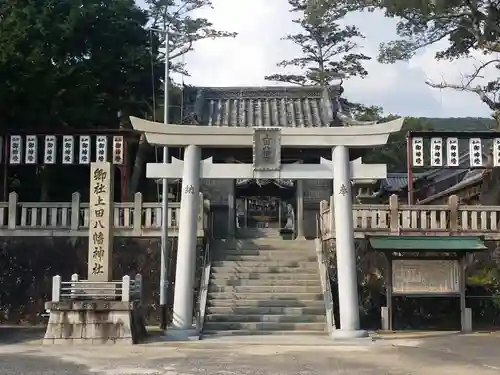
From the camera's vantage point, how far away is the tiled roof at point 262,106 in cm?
2503

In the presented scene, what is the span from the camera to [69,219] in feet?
64.3

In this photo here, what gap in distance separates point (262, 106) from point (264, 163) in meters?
10.2

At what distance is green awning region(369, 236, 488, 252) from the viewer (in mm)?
16922

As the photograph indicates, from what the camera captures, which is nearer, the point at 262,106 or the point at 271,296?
the point at 271,296

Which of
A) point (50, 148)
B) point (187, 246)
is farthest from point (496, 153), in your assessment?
point (50, 148)

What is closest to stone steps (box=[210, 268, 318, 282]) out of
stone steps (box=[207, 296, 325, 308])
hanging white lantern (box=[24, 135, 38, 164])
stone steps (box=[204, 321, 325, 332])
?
stone steps (box=[207, 296, 325, 308])

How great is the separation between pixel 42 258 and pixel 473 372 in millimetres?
13205

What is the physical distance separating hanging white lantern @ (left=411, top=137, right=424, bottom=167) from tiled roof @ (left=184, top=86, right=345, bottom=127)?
173 inches

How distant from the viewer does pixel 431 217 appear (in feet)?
62.4

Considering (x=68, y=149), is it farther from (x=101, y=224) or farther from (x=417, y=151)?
(x=417, y=151)

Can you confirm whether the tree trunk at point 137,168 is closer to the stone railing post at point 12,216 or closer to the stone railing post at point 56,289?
the stone railing post at point 12,216

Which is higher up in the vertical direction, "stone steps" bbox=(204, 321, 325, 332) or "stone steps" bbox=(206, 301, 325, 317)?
"stone steps" bbox=(206, 301, 325, 317)

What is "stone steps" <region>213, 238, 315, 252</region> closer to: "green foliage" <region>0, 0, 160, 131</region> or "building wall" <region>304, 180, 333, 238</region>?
"building wall" <region>304, 180, 333, 238</region>

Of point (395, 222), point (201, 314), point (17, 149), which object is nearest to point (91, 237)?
point (201, 314)
